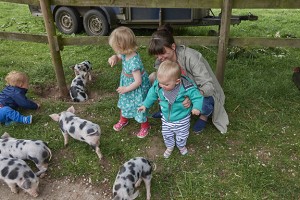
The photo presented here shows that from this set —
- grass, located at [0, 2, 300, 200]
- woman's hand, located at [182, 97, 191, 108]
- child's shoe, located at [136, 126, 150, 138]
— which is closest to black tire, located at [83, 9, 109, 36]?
grass, located at [0, 2, 300, 200]

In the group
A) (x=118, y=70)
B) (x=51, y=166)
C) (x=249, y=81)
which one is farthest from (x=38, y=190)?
(x=249, y=81)

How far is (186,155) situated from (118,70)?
3005mm

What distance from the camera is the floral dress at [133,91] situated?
4120mm

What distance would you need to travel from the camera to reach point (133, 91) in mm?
4340

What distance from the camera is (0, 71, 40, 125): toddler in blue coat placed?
4.90 meters

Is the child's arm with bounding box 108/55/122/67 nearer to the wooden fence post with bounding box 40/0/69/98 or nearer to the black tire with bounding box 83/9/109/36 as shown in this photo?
the wooden fence post with bounding box 40/0/69/98

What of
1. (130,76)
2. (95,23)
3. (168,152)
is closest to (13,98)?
(130,76)

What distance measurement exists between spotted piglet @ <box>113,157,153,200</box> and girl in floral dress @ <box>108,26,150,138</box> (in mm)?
1047

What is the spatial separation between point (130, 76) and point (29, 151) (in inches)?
62.6

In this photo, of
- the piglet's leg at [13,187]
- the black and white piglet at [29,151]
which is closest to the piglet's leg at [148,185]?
the black and white piglet at [29,151]

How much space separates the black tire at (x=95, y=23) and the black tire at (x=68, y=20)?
0.35 m

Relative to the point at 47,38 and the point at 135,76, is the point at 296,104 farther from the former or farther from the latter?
the point at 47,38

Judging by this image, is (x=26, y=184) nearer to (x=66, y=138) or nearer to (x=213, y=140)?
(x=66, y=138)

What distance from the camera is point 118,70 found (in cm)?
667
